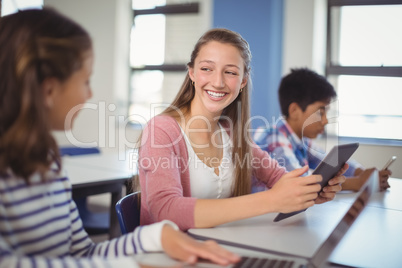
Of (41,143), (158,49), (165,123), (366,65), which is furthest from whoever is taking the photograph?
(158,49)

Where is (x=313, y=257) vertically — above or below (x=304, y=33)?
below

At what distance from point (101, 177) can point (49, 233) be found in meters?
1.41

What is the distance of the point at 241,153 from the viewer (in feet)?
4.99

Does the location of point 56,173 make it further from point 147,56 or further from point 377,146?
point 147,56

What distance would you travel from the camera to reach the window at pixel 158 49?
4320mm

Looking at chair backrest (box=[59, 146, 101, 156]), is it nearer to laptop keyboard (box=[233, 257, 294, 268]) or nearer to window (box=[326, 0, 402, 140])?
window (box=[326, 0, 402, 140])

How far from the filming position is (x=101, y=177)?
2.20 meters

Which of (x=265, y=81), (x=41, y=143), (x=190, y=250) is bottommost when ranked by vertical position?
(x=190, y=250)

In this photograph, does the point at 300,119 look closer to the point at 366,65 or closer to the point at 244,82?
the point at 244,82

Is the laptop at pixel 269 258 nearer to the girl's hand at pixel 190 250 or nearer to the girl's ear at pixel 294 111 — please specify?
the girl's hand at pixel 190 250

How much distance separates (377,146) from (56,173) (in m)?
1.86

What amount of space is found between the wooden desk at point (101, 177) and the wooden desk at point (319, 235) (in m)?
0.88

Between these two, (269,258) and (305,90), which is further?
(305,90)

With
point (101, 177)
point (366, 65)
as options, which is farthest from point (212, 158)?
point (366, 65)
